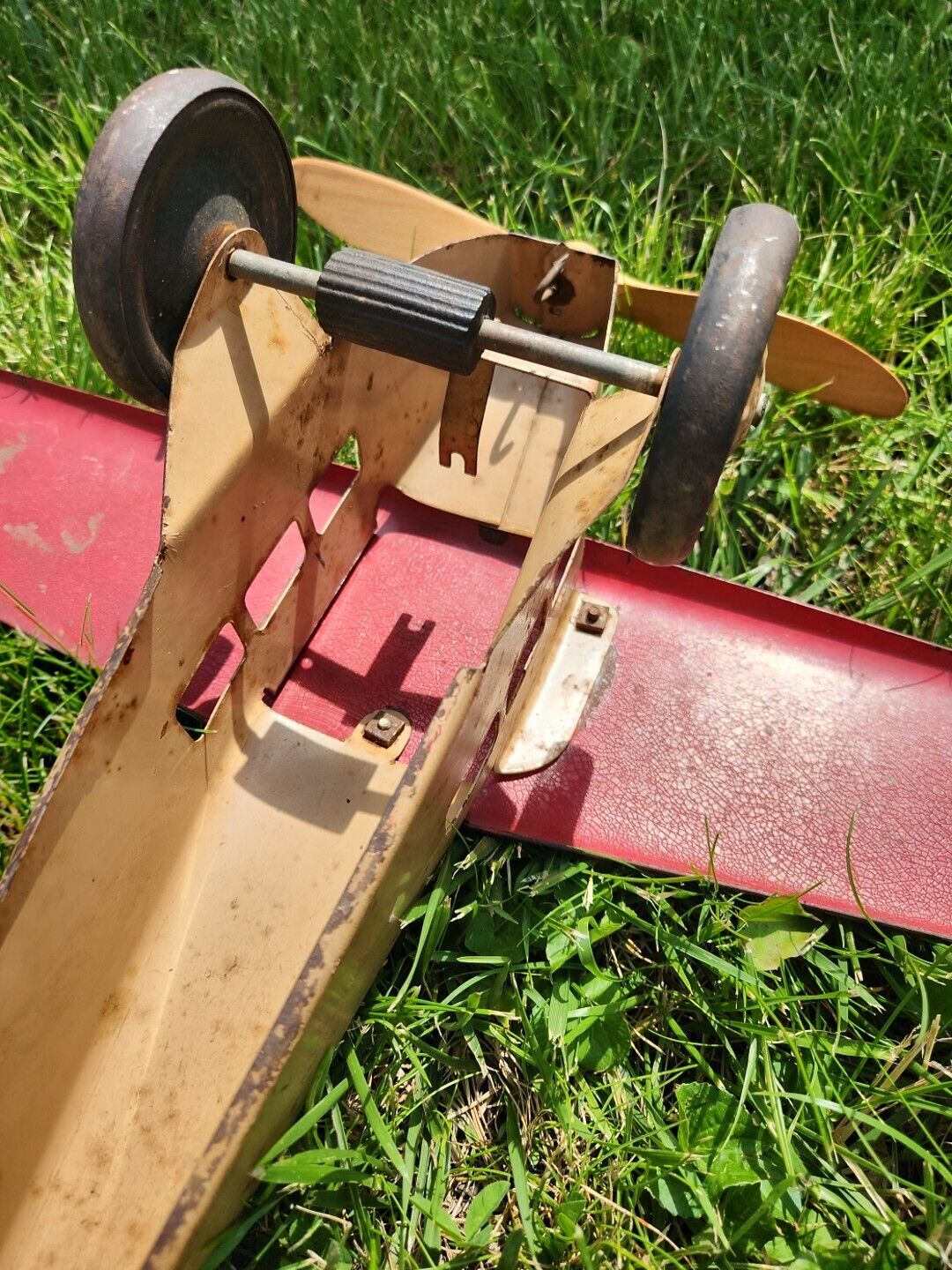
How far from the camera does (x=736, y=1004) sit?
1.30 meters

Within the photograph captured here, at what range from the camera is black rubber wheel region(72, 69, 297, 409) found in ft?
3.75

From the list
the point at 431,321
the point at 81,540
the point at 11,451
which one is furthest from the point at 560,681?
the point at 11,451

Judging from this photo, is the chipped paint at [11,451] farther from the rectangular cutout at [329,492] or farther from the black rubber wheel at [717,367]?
the black rubber wheel at [717,367]

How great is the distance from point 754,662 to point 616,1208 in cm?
74

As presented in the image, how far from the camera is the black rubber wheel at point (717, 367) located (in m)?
0.98

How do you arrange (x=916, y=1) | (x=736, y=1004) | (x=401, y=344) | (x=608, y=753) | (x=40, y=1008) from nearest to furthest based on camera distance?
(x=40, y=1008) < (x=401, y=344) < (x=736, y=1004) < (x=608, y=753) < (x=916, y=1)

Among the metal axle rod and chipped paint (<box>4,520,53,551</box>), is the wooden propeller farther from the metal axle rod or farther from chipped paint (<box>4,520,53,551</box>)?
chipped paint (<box>4,520,53,551</box>)

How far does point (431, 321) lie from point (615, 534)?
2.28 feet

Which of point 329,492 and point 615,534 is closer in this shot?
point 329,492

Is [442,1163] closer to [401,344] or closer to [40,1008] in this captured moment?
[40,1008]

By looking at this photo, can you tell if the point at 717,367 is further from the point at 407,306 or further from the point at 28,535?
the point at 28,535

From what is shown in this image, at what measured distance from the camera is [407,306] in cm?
115

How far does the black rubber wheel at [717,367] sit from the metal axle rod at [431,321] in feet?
0.45

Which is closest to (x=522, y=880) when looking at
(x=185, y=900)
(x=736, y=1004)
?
(x=736, y=1004)
